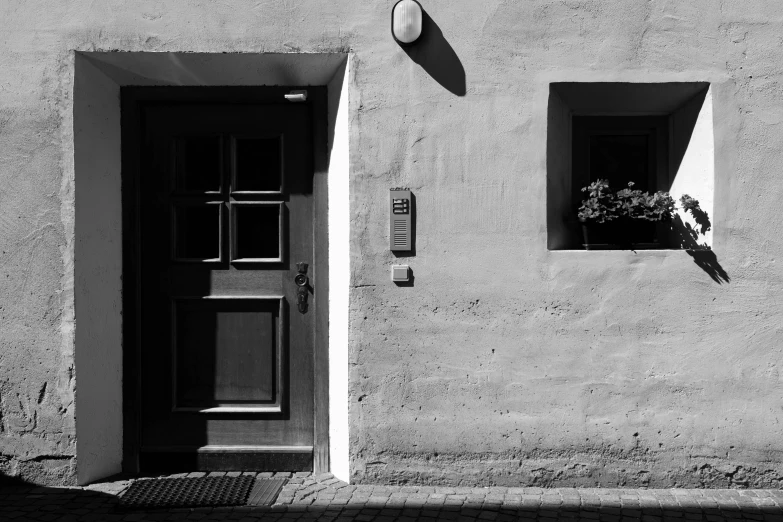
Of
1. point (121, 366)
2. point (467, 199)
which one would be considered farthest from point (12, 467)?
point (467, 199)

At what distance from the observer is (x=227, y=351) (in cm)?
454

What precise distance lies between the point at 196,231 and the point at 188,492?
5.04 ft

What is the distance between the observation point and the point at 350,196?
4133 mm

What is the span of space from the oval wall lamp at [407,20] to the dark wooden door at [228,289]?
80cm

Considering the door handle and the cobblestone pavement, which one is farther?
the door handle

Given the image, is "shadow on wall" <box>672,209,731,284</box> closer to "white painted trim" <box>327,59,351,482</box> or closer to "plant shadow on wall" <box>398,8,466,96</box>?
"plant shadow on wall" <box>398,8,466,96</box>

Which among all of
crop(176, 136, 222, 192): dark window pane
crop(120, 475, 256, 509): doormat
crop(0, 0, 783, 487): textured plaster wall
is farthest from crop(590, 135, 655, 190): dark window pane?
crop(120, 475, 256, 509): doormat

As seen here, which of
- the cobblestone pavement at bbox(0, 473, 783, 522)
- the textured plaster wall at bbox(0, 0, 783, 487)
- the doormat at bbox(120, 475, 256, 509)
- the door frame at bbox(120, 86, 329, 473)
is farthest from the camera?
the door frame at bbox(120, 86, 329, 473)

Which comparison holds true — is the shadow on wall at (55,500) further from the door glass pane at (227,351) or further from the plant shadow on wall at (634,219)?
the plant shadow on wall at (634,219)

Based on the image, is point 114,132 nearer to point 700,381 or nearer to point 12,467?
point 12,467

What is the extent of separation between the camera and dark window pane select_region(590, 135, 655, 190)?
Answer: 4480 mm

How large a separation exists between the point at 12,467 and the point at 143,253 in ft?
4.62

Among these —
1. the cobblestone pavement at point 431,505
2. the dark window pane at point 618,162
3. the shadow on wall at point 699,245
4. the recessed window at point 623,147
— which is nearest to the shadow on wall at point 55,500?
the cobblestone pavement at point 431,505

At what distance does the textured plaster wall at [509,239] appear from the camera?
4.09 m
